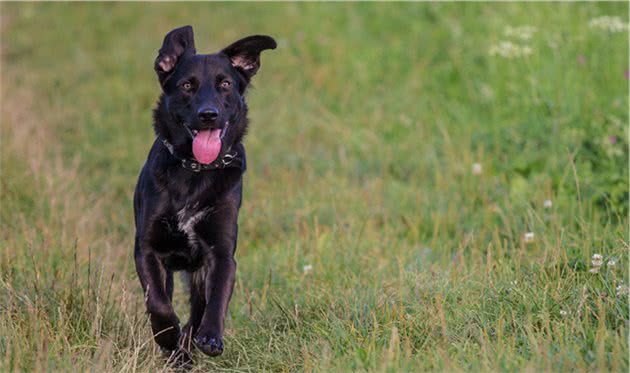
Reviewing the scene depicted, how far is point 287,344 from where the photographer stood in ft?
12.9

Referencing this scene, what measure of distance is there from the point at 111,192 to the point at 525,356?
178 inches

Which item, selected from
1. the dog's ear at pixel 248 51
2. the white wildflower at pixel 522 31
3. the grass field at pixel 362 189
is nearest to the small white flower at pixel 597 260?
the grass field at pixel 362 189

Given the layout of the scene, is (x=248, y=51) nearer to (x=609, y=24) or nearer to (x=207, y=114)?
(x=207, y=114)

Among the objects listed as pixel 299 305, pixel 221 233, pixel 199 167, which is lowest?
pixel 299 305

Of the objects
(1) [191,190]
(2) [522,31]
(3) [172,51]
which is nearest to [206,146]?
(1) [191,190]

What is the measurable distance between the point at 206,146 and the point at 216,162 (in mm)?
115

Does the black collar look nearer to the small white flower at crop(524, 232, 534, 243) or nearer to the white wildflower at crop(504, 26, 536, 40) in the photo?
the small white flower at crop(524, 232, 534, 243)

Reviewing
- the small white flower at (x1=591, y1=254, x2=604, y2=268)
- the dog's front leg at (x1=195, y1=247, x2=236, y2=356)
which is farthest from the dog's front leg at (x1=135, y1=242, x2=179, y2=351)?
the small white flower at (x1=591, y1=254, x2=604, y2=268)

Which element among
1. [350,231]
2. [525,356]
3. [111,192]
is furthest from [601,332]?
[111,192]

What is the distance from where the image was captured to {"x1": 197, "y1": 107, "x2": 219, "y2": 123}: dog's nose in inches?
162

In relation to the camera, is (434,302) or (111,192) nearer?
(434,302)

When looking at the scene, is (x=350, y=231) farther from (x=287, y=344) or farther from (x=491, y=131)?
(x=491, y=131)

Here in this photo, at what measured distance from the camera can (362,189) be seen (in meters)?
6.77

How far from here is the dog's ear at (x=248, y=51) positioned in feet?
14.8
